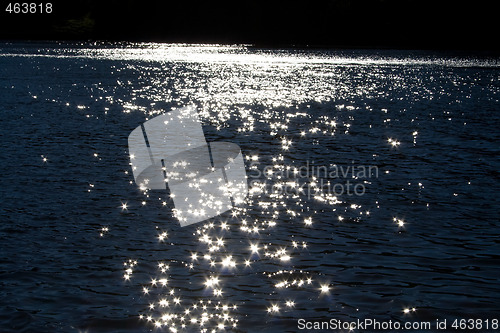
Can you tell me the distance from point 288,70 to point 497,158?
301 ft

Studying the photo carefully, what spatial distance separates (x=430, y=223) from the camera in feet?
72.9

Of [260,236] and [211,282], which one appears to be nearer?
[211,282]

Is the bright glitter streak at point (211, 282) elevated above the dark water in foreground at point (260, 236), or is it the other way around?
the bright glitter streak at point (211, 282)

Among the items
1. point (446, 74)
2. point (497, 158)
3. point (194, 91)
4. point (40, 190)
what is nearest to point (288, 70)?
point (446, 74)
